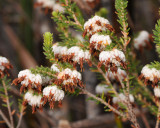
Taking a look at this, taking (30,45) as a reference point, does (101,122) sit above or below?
below

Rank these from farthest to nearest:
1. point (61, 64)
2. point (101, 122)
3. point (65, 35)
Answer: point (101, 122) < point (65, 35) < point (61, 64)

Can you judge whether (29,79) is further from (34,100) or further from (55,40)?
(55,40)

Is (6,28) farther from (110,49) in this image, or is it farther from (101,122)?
(110,49)

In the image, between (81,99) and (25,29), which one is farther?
(25,29)

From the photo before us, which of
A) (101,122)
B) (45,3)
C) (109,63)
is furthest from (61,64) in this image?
(101,122)

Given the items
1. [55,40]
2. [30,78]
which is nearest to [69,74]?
[30,78]

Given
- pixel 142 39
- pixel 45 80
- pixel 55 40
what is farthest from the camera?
pixel 55 40

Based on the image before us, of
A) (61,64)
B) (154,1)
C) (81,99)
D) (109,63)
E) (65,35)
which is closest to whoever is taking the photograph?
(109,63)

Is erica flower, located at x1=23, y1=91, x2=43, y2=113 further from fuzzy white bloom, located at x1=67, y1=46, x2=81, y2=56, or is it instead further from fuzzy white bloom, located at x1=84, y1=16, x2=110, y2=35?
fuzzy white bloom, located at x1=84, y1=16, x2=110, y2=35

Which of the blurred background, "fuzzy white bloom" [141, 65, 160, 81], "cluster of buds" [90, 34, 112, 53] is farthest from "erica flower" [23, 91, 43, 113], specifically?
the blurred background
